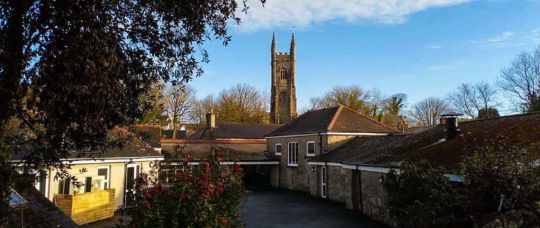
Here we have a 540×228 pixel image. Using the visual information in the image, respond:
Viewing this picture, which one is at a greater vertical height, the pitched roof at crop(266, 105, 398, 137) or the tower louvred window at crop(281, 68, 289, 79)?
the tower louvred window at crop(281, 68, 289, 79)

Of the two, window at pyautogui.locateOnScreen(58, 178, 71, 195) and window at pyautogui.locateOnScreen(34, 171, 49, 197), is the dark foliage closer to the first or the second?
window at pyautogui.locateOnScreen(58, 178, 71, 195)

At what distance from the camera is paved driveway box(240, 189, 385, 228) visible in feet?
62.0

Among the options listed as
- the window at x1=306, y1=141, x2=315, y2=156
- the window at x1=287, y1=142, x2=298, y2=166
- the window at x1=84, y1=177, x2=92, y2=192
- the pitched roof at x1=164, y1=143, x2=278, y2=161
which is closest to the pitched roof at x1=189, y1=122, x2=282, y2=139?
the pitched roof at x1=164, y1=143, x2=278, y2=161

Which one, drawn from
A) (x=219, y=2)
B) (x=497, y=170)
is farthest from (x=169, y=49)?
(x=497, y=170)

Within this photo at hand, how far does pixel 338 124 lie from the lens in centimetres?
3083

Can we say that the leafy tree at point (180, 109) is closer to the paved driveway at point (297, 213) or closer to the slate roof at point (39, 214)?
the paved driveway at point (297, 213)

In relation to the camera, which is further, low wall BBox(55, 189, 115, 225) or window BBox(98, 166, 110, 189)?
window BBox(98, 166, 110, 189)

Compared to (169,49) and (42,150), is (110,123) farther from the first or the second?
(169,49)

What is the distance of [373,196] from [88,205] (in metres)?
12.4

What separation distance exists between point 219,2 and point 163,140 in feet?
108

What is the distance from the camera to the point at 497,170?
8.91 meters

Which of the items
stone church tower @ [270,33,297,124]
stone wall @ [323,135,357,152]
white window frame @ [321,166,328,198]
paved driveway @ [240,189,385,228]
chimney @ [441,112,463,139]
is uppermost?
stone church tower @ [270,33,297,124]

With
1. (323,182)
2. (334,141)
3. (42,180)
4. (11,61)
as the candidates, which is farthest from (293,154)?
(11,61)

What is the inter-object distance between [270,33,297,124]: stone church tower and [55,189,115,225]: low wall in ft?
174
